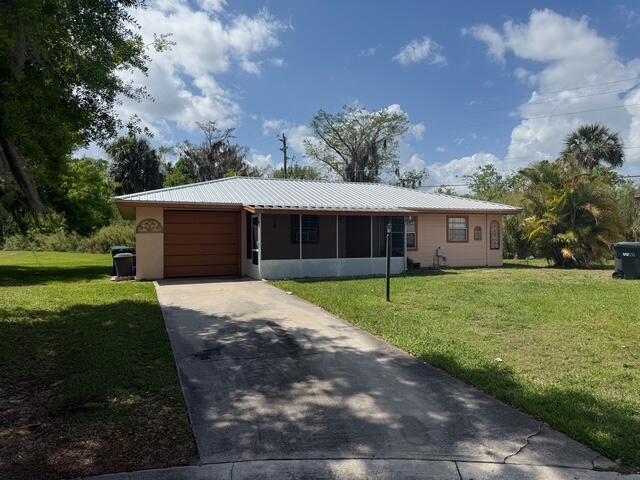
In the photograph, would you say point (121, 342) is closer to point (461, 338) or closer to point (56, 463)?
point (56, 463)

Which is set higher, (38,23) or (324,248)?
(38,23)

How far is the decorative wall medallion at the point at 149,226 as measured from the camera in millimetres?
14940

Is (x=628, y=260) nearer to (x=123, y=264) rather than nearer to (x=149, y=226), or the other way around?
(x=149, y=226)

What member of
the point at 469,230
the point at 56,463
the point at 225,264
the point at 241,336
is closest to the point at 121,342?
the point at 241,336

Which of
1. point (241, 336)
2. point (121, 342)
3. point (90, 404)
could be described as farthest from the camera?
point (241, 336)

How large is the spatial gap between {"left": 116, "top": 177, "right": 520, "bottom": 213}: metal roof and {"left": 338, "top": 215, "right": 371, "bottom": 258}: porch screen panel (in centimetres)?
52

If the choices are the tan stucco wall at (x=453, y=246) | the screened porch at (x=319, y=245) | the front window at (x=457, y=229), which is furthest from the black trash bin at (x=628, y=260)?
the screened porch at (x=319, y=245)

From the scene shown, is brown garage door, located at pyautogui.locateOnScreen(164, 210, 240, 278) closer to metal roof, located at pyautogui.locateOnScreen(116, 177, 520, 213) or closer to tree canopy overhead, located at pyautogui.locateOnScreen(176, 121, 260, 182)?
metal roof, located at pyautogui.locateOnScreen(116, 177, 520, 213)

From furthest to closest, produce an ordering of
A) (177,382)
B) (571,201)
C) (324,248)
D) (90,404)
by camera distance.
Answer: (571,201) < (324,248) < (177,382) < (90,404)

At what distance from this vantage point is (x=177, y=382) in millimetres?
5258

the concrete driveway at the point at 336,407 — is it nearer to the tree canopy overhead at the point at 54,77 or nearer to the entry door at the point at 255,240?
the tree canopy overhead at the point at 54,77

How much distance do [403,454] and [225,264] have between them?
13.7m

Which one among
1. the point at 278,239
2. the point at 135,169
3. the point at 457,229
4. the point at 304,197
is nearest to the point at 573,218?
the point at 457,229

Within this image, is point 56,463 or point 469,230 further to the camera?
point 469,230
